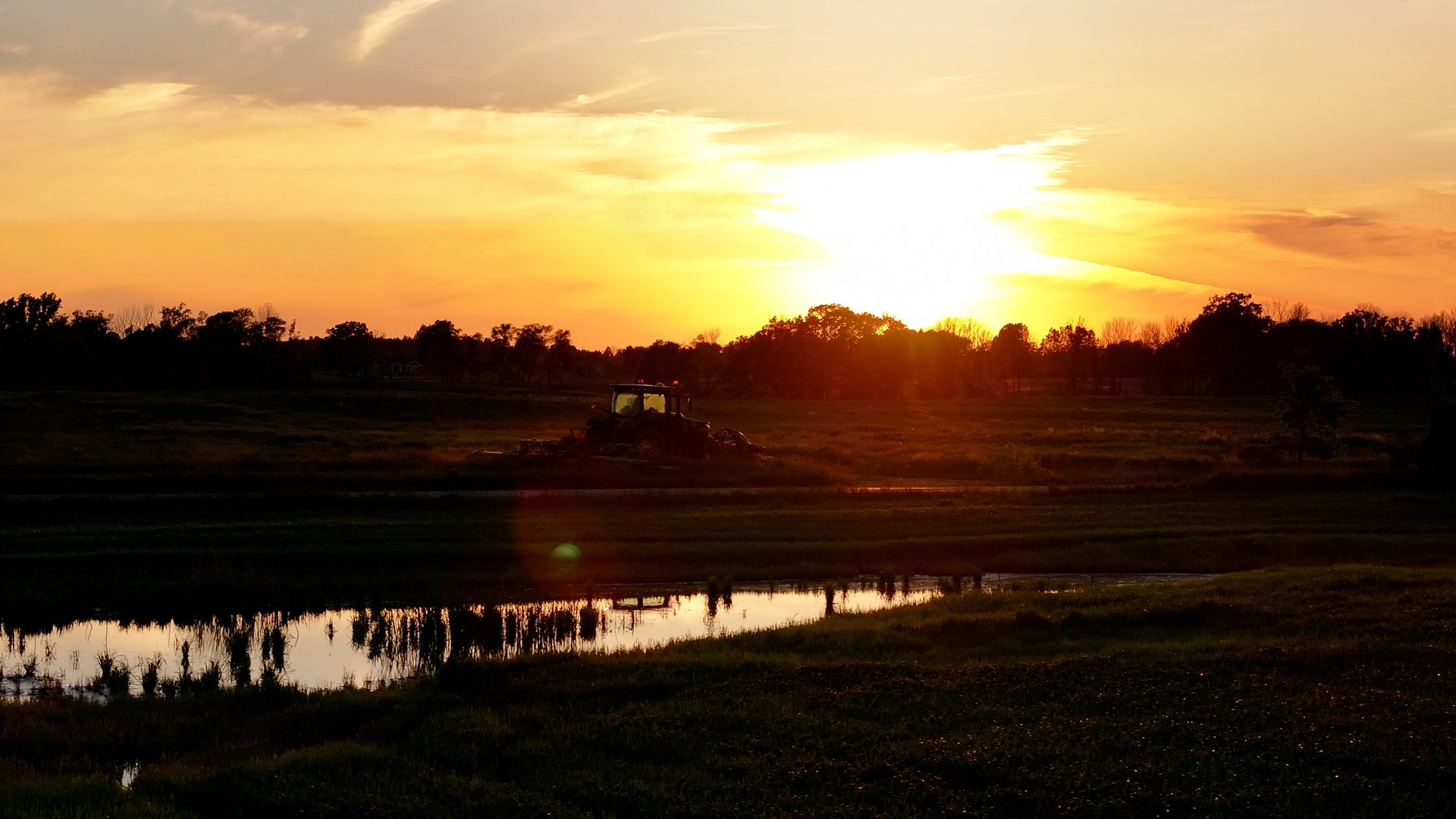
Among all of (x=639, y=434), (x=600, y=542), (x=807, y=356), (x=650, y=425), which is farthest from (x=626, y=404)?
(x=807, y=356)

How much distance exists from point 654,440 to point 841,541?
48.1 feet

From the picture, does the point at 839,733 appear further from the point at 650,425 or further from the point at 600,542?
the point at 650,425

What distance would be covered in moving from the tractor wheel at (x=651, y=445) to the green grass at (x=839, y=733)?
908 inches

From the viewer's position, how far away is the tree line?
11369 cm

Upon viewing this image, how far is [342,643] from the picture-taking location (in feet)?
53.0

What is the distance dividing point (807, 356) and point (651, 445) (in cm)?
10229

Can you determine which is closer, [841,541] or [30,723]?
[30,723]

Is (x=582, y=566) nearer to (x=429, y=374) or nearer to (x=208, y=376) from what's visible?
(x=208, y=376)

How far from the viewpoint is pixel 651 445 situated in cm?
3791

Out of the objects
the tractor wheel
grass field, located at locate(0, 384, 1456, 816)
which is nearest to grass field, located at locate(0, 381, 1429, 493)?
grass field, located at locate(0, 384, 1456, 816)

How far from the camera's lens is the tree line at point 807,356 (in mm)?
113688

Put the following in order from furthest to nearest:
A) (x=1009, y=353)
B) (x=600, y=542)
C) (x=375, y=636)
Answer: (x=1009, y=353) → (x=600, y=542) → (x=375, y=636)

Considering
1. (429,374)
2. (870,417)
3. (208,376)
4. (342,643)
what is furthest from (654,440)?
(429,374)

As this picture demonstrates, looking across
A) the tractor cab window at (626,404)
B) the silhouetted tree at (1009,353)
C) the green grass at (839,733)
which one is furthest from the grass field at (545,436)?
the silhouetted tree at (1009,353)
